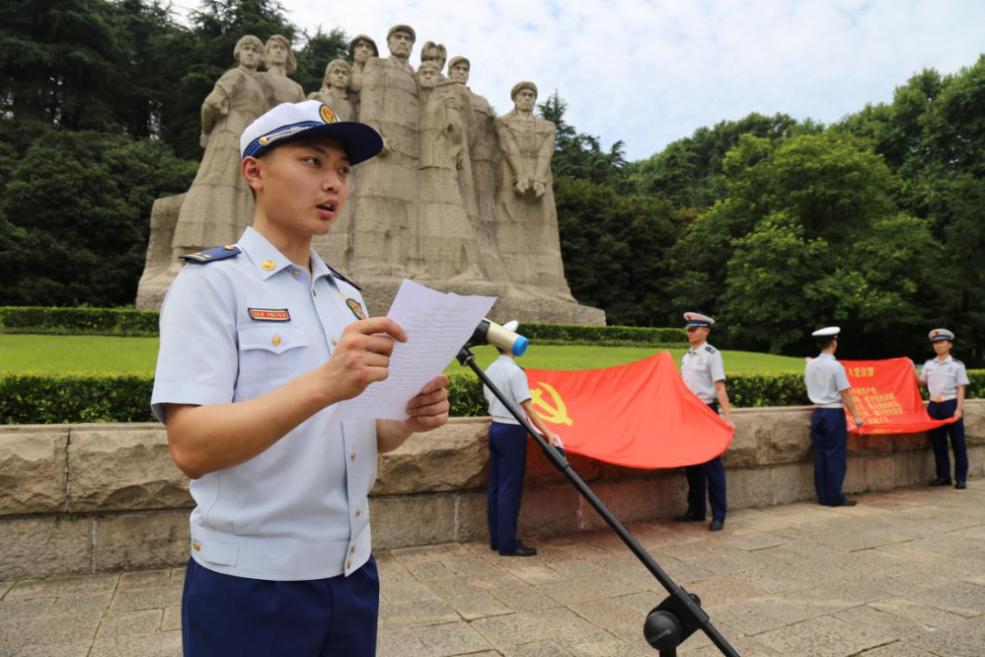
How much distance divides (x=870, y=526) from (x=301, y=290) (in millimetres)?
6161

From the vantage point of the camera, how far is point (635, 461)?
543cm

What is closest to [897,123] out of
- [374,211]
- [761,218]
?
[761,218]

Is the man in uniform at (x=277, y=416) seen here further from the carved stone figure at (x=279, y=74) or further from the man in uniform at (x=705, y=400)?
the carved stone figure at (x=279, y=74)

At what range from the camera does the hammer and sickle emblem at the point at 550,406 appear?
5.64m

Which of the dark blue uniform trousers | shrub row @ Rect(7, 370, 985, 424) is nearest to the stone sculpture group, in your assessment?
the dark blue uniform trousers

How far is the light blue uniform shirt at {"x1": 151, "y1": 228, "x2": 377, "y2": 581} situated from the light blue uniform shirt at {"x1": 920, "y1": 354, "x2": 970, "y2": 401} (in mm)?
8775

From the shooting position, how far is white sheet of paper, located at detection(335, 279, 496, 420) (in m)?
1.24

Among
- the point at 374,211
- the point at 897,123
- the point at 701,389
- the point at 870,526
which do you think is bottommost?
the point at 870,526

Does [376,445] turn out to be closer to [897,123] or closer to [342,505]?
[342,505]

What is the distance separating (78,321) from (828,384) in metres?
13.3

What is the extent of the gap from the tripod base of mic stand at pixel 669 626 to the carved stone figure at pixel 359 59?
55.3 ft

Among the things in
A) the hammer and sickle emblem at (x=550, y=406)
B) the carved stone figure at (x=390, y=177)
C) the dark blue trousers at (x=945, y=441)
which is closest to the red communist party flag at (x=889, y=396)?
the dark blue trousers at (x=945, y=441)

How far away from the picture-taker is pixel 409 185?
16.9 m

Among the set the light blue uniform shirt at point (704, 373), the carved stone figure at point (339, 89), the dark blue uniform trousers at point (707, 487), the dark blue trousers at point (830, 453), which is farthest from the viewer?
the carved stone figure at point (339, 89)
